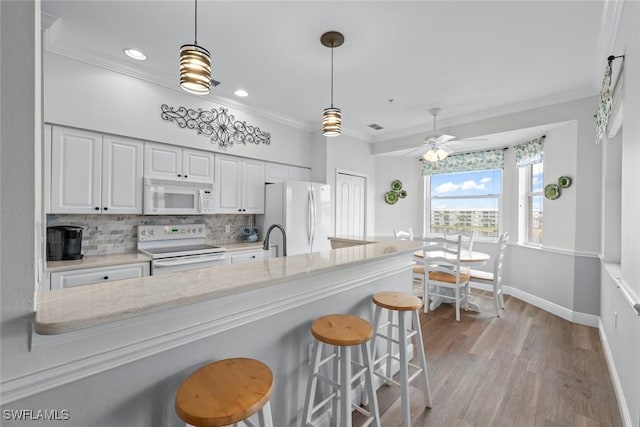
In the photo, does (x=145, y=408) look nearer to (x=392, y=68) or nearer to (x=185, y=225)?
(x=185, y=225)

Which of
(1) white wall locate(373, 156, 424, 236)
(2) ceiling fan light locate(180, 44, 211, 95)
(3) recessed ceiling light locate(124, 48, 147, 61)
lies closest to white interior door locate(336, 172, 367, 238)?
(1) white wall locate(373, 156, 424, 236)

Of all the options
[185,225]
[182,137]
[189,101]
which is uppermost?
[189,101]

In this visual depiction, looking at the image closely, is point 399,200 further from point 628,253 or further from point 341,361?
point 341,361

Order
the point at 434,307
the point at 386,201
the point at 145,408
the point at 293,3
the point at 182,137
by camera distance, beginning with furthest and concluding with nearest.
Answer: the point at 386,201 → the point at 434,307 → the point at 182,137 → the point at 293,3 → the point at 145,408

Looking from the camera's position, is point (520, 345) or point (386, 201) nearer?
point (520, 345)

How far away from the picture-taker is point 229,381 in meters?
0.92

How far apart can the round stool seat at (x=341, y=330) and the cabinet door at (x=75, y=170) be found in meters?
2.51

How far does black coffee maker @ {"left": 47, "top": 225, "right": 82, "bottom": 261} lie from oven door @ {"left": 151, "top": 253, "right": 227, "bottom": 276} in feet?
2.11

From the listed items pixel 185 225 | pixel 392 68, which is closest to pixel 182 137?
pixel 185 225

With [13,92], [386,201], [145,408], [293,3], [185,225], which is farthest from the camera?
[386,201]

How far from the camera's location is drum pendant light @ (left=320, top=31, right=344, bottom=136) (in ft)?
7.11

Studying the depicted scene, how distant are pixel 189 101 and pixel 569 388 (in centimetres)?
444

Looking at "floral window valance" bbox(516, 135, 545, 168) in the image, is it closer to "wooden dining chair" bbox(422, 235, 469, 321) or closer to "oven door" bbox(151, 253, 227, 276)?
"wooden dining chair" bbox(422, 235, 469, 321)

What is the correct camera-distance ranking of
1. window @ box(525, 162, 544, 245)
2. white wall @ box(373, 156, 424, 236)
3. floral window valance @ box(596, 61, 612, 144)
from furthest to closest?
white wall @ box(373, 156, 424, 236)
window @ box(525, 162, 544, 245)
floral window valance @ box(596, 61, 612, 144)
